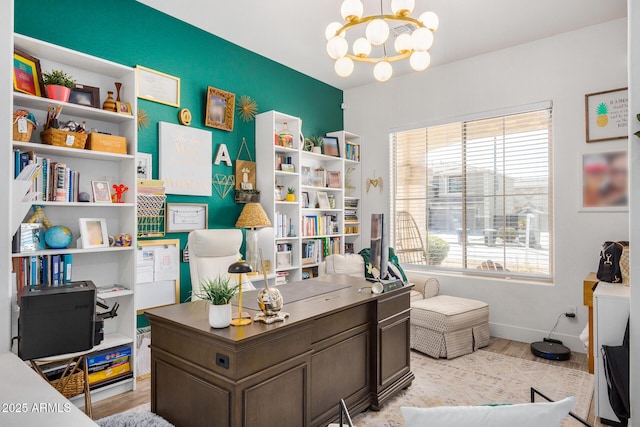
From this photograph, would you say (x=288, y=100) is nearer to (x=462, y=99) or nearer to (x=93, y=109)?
(x=462, y=99)

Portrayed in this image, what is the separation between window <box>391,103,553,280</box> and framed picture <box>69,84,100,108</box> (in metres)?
3.39

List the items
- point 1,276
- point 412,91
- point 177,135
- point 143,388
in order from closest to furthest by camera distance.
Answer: point 1,276, point 143,388, point 177,135, point 412,91

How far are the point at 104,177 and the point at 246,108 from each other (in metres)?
1.64

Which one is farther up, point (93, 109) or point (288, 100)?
point (288, 100)

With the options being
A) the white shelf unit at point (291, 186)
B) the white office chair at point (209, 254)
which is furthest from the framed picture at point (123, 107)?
the white shelf unit at point (291, 186)

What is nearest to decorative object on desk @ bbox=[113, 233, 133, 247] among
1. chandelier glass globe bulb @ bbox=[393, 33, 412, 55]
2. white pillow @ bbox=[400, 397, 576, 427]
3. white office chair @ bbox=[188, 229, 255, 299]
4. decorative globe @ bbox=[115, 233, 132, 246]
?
decorative globe @ bbox=[115, 233, 132, 246]

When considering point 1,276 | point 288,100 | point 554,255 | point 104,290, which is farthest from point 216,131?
point 554,255

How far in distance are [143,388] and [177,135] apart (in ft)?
6.88

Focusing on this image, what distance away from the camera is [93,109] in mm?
2697

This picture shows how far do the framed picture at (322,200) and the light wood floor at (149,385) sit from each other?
234 cm

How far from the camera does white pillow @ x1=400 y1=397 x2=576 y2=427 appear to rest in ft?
3.14

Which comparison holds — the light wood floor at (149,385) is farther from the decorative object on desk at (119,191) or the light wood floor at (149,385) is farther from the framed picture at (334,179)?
the framed picture at (334,179)

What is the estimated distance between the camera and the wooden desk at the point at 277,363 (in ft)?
5.46

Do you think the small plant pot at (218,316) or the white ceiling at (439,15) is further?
the white ceiling at (439,15)
